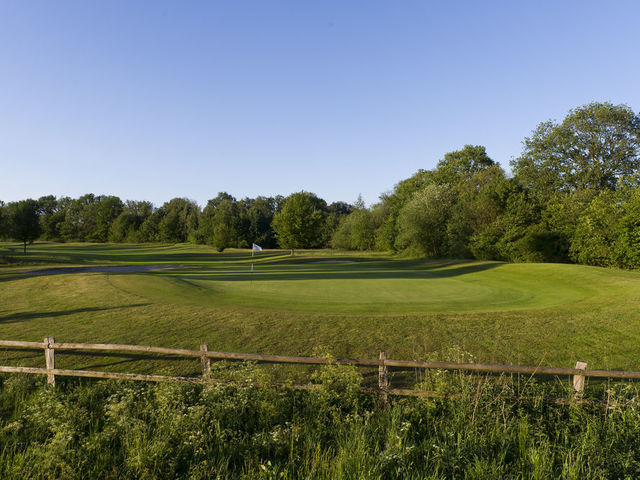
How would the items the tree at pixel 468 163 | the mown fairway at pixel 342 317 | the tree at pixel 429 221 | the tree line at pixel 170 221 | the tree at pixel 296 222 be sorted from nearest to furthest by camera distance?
the mown fairway at pixel 342 317, the tree at pixel 429 221, the tree at pixel 296 222, the tree at pixel 468 163, the tree line at pixel 170 221

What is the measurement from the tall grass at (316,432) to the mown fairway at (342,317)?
6.74 ft

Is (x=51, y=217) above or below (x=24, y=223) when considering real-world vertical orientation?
above

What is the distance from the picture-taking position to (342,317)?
12328 millimetres

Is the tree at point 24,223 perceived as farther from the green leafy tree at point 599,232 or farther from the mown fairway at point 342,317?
the green leafy tree at point 599,232

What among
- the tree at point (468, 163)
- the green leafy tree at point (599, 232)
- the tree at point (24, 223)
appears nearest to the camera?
the green leafy tree at point (599, 232)

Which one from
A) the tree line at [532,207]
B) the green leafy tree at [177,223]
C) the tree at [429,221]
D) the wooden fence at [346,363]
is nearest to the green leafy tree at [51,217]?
the green leafy tree at [177,223]

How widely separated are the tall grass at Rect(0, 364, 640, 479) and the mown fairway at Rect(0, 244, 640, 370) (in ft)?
6.74

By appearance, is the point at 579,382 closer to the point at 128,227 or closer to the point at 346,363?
the point at 346,363

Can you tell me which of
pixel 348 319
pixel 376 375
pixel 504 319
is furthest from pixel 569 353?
pixel 348 319

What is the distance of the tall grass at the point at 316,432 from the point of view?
4535 mm

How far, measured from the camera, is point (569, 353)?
9.12 meters

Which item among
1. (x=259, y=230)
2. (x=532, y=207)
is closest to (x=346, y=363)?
(x=532, y=207)

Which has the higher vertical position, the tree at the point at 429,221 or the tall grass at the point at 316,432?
the tree at the point at 429,221

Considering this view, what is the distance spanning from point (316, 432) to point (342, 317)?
6.90 metres
